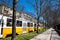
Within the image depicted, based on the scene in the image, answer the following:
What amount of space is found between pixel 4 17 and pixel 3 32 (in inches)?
64.1

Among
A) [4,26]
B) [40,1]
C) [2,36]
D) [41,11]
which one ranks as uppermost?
[40,1]

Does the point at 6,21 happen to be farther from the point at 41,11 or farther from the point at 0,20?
the point at 41,11

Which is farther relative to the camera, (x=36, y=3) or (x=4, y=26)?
(x=36, y=3)

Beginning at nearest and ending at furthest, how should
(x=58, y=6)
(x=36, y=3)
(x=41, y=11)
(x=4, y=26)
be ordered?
(x=4, y=26)
(x=36, y=3)
(x=41, y=11)
(x=58, y=6)

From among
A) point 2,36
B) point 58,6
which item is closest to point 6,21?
point 2,36

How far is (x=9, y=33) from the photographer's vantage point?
18.3 metres

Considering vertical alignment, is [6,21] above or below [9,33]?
above

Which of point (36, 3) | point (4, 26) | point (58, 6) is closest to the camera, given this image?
point (4, 26)

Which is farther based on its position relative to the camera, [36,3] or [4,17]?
[36,3]

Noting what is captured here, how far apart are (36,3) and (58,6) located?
13.8 metres

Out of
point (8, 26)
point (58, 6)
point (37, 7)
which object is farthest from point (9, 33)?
point (58, 6)

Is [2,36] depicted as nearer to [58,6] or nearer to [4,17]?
[4,17]

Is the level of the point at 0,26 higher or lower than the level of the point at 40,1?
lower

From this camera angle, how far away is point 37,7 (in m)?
36.6
